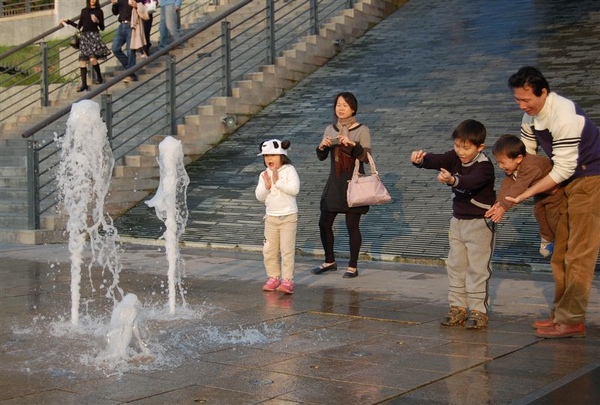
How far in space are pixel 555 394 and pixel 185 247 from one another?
7442 mm

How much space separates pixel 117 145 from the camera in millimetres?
15859

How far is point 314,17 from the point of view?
1959cm

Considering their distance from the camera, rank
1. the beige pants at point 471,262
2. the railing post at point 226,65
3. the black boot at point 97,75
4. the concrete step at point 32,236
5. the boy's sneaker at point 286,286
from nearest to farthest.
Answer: the beige pants at point 471,262
the boy's sneaker at point 286,286
the concrete step at point 32,236
the railing post at point 226,65
the black boot at point 97,75

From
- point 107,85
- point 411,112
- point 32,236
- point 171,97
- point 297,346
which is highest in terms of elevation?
point 107,85

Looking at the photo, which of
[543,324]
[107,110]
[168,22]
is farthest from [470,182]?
[168,22]

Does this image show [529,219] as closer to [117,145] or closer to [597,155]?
[597,155]

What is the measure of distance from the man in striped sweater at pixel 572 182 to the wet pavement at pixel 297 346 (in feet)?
0.77

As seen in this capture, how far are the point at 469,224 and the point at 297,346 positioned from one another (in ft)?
5.17

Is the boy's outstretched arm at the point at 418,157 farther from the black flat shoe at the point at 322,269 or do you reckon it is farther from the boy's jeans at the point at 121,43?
the boy's jeans at the point at 121,43

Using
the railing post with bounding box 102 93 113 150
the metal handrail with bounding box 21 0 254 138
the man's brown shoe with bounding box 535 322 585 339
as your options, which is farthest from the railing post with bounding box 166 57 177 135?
the man's brown shoe with bounding box 535 322 585 339

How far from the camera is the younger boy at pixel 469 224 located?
7246 mm

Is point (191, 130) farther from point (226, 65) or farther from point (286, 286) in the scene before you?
point (286, 286)

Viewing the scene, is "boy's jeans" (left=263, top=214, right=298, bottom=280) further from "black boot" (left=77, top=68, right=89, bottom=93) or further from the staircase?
"black boot" (left=77, top=68, right=89, bottom=93)

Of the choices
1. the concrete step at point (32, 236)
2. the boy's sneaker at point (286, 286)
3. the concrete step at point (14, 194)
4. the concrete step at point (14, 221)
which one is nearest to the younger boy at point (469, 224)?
the boy's sneaker at point (286, 286)
